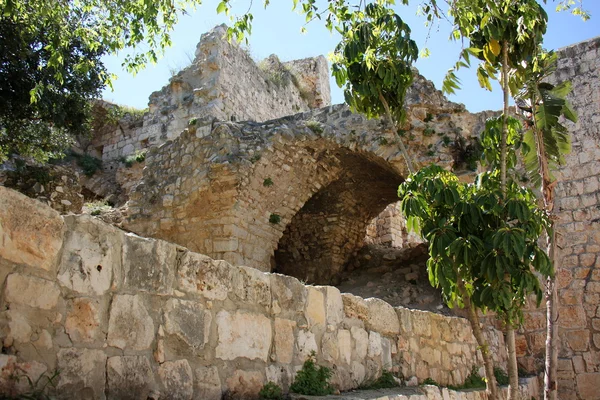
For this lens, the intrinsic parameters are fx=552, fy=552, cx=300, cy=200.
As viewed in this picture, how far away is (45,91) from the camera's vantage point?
857cm

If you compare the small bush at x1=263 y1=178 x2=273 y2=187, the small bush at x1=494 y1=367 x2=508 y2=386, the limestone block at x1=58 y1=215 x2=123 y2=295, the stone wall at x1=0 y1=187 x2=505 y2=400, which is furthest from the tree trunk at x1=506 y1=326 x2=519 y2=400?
the small bush at x1=263 y1=178 x2=273 y2=187

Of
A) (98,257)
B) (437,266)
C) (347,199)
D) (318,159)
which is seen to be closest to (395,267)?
(347,199)

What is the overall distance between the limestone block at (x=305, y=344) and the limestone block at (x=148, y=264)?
3.74ft

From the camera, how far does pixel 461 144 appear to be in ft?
30.6

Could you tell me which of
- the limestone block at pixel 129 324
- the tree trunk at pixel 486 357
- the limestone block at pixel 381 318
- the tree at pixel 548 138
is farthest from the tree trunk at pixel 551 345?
the limestone block at pixel 129 324

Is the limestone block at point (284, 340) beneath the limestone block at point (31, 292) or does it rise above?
beneath

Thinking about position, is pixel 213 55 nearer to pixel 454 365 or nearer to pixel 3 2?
pixel 3 2

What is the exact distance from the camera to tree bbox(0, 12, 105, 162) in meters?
8.13

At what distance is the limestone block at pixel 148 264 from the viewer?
2.61 metres

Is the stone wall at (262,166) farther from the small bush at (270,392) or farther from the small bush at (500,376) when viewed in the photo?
the small bush at (270,392)

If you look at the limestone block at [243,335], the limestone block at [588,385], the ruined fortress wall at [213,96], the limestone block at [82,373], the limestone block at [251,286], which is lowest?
the limestone block at [588,385]

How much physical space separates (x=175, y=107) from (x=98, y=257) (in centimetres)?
1449

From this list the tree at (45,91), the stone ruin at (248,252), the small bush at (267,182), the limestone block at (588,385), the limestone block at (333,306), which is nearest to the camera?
the stone ruin at (248,252)

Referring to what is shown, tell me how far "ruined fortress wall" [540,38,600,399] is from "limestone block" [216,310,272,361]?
248 inches
